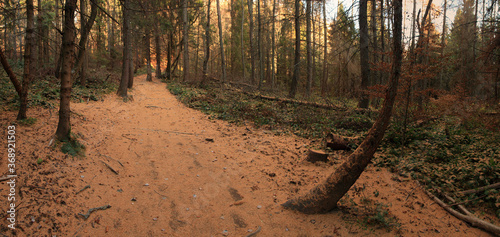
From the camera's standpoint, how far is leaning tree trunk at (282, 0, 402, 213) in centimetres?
321

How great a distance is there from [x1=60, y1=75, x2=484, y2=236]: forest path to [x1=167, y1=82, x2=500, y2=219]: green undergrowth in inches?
18.6

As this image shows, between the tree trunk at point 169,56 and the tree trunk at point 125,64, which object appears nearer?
the tree trunk at point 125,64

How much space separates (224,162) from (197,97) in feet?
24.9

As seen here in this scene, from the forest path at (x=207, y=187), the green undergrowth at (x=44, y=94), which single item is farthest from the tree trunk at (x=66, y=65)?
the green undergrowth at (x=44, y=94)

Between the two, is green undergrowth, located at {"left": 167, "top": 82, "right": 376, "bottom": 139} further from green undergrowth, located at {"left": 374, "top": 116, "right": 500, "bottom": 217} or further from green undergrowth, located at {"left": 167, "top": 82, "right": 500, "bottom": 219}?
green undergrowth, located at {"left": 374, "top": 116, "right": 500, "bottom": 217}

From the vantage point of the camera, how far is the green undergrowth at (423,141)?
Result: 159 inches

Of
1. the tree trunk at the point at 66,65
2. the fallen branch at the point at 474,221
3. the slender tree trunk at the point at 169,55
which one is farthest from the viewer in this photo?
the slender tree trunk at the point at 169,55

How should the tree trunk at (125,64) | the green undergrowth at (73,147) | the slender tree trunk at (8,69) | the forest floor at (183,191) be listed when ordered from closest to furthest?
the forest floor at (183,191) < the slender tree trunk at (8,69) < the green undergrowth at (73,147) < the tree trunk at (125,64)

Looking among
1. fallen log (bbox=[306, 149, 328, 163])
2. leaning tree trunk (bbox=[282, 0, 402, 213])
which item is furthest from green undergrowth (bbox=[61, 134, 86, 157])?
fallen log (bbox=[306, 149, 328, 163])

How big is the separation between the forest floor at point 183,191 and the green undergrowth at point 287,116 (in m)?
1.56

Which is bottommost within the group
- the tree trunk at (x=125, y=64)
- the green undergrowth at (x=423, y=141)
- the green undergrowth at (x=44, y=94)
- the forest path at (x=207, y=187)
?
the forest path at (x=207, y=187)

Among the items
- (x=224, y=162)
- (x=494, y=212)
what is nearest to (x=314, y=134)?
(x=224, y=162)

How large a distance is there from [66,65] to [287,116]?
24.5 feet

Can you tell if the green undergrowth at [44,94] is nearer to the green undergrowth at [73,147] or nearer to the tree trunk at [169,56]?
the green undergrowth at [73,147]
